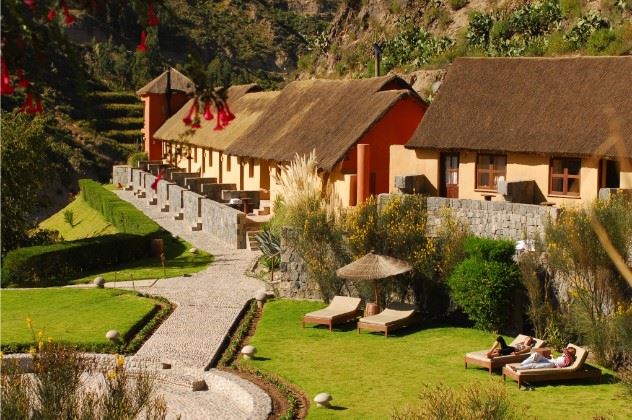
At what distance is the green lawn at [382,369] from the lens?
17922 mm

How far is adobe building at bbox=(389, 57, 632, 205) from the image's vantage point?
88.1ft

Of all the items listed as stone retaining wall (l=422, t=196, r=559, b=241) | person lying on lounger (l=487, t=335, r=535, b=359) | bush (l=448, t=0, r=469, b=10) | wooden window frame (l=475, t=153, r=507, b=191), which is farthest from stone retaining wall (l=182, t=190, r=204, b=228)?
bush (l=448, t=0, r=469, b=10)

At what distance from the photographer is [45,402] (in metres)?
10.8

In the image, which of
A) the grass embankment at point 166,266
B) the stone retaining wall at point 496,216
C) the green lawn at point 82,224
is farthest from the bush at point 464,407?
the green lawn at point 82,224

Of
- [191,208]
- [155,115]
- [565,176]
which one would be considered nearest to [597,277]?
[565,176]

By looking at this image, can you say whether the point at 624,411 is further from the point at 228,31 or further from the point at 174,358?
the point at 228,31

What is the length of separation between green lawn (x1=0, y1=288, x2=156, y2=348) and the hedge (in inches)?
93.6

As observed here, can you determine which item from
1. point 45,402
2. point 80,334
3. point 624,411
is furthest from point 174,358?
point 45,402

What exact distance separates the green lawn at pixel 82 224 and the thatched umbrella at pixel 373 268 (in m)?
20.7

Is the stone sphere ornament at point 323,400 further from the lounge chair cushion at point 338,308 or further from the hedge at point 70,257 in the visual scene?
the hedge at point 70,257

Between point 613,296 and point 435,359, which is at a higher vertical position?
point 613,296

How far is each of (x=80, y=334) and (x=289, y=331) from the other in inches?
195

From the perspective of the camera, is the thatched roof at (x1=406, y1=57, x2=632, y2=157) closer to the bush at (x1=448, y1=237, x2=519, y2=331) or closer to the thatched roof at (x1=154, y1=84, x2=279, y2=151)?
the bush at (x1=448, y1=237, x2=519, y2=331)

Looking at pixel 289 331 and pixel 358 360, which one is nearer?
pixel 358 360
